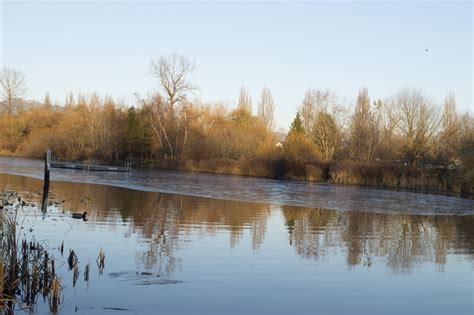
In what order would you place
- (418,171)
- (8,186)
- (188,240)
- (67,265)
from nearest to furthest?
(67,265), (188,240), (8,186), (418,171)

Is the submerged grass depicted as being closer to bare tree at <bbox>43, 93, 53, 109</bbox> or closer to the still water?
the still water

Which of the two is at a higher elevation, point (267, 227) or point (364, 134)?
point (364, 134)

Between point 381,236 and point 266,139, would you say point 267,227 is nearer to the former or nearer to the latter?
point 381,236

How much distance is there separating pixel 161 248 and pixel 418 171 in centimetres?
3908

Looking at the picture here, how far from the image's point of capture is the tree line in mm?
49406

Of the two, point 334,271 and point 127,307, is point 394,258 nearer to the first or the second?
point 334,271

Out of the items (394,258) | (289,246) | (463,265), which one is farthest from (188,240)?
(463,265)

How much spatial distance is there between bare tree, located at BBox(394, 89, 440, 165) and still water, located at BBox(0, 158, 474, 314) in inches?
1130

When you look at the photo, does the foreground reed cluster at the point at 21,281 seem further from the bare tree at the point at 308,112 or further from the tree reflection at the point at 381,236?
the bare tree at the point at 308,112

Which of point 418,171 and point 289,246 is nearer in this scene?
point 289,246

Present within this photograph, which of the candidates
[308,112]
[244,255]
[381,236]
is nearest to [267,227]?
[381,236]

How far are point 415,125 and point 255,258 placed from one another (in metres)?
46.1

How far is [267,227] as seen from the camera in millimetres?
18922

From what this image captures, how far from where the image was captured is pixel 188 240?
15.1 meters
